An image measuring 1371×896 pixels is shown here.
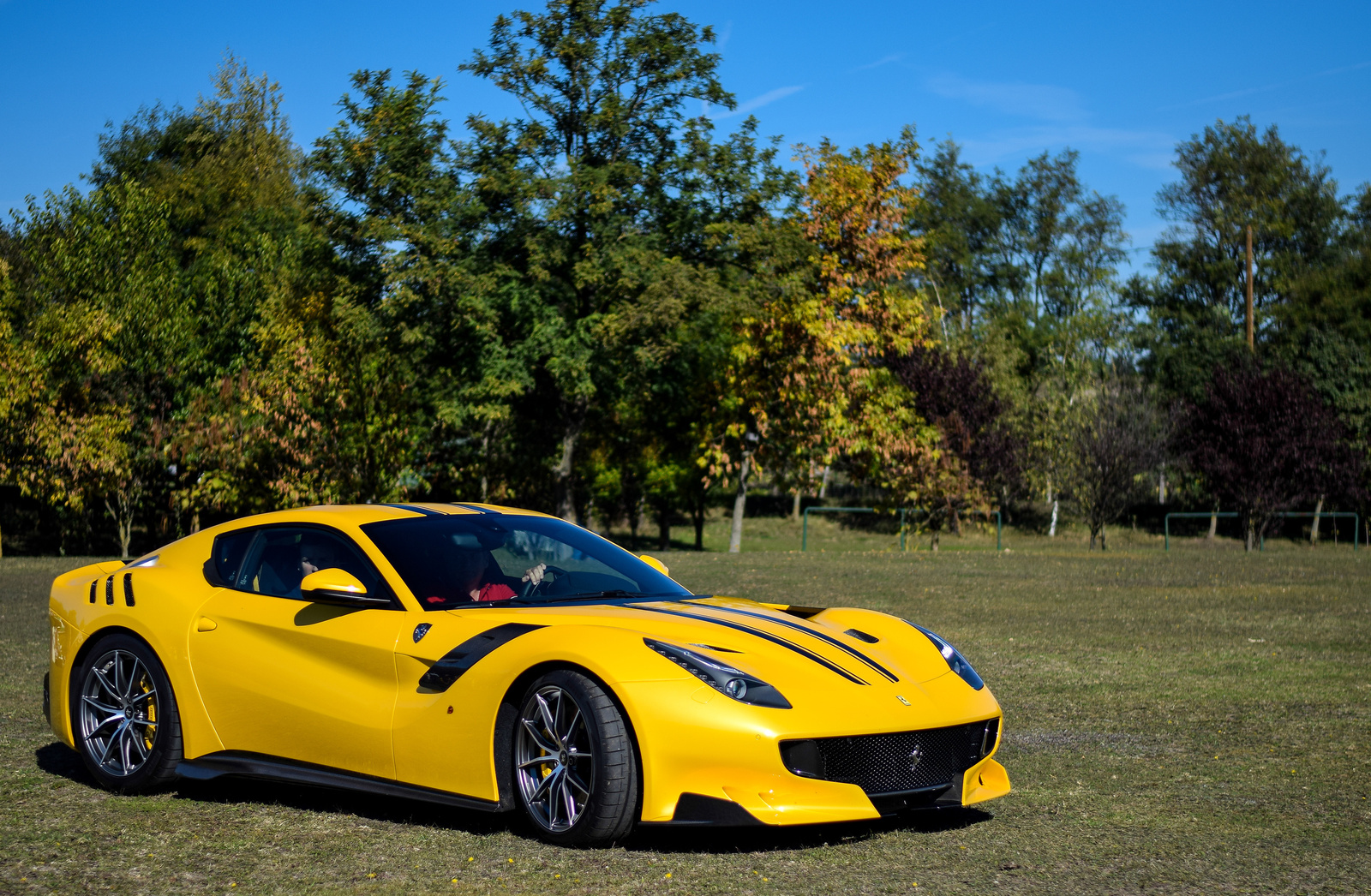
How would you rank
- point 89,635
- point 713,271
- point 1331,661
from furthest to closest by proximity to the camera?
point 713,271, point 1331,661, point 89,635

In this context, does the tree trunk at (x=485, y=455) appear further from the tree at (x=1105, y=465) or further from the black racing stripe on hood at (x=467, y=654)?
the black racing stripe on hood at (x=467, y=654)

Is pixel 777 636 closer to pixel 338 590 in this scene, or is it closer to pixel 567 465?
pixel 338 590

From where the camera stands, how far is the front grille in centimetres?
477

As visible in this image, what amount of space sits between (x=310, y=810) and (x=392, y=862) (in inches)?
42.9

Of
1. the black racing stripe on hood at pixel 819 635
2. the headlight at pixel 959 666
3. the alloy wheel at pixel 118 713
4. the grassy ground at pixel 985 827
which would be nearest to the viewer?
the grassy ground at pixel 985 827

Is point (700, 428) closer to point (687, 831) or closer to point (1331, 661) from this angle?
point (1331, 661)

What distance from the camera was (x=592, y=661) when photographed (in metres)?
4.88

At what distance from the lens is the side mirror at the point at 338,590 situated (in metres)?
5.45

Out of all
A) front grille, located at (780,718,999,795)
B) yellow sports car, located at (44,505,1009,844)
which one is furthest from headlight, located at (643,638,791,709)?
front grille, located at (780,718,999,795)

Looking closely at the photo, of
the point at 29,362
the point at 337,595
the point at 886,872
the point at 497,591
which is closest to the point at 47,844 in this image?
the point at 337,595

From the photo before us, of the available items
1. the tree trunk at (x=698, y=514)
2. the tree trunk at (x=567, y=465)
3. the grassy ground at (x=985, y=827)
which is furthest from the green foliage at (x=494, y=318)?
the grassy ground at (x=985, y=827)

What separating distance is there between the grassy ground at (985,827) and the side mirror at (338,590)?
93cm

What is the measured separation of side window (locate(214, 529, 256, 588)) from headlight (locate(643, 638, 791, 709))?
245cm

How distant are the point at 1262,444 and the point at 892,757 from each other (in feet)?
130
